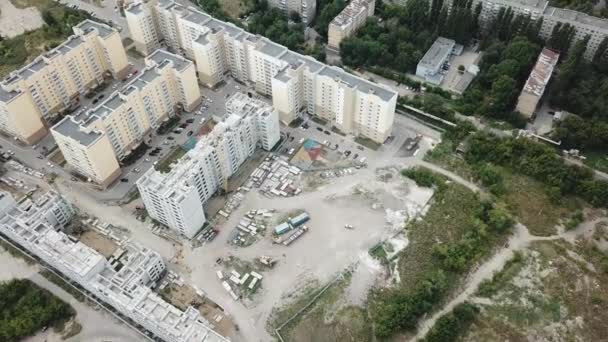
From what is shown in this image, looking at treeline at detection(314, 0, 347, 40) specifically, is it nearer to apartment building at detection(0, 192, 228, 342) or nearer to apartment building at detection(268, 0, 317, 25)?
apartment building at detection(268, 0, 317, 25)

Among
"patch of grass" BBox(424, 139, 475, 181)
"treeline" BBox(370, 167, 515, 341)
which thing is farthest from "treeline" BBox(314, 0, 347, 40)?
"treeline" BBox(370, 167, 515, 341)

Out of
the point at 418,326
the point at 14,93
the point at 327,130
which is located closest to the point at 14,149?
the point at 14,93

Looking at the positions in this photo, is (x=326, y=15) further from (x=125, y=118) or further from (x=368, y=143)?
(x=125, y=118)

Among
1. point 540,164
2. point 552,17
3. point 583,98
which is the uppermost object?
point 552,17

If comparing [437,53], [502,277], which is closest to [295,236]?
[502,277]

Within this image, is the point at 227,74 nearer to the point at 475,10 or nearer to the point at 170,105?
the point at 170,105
